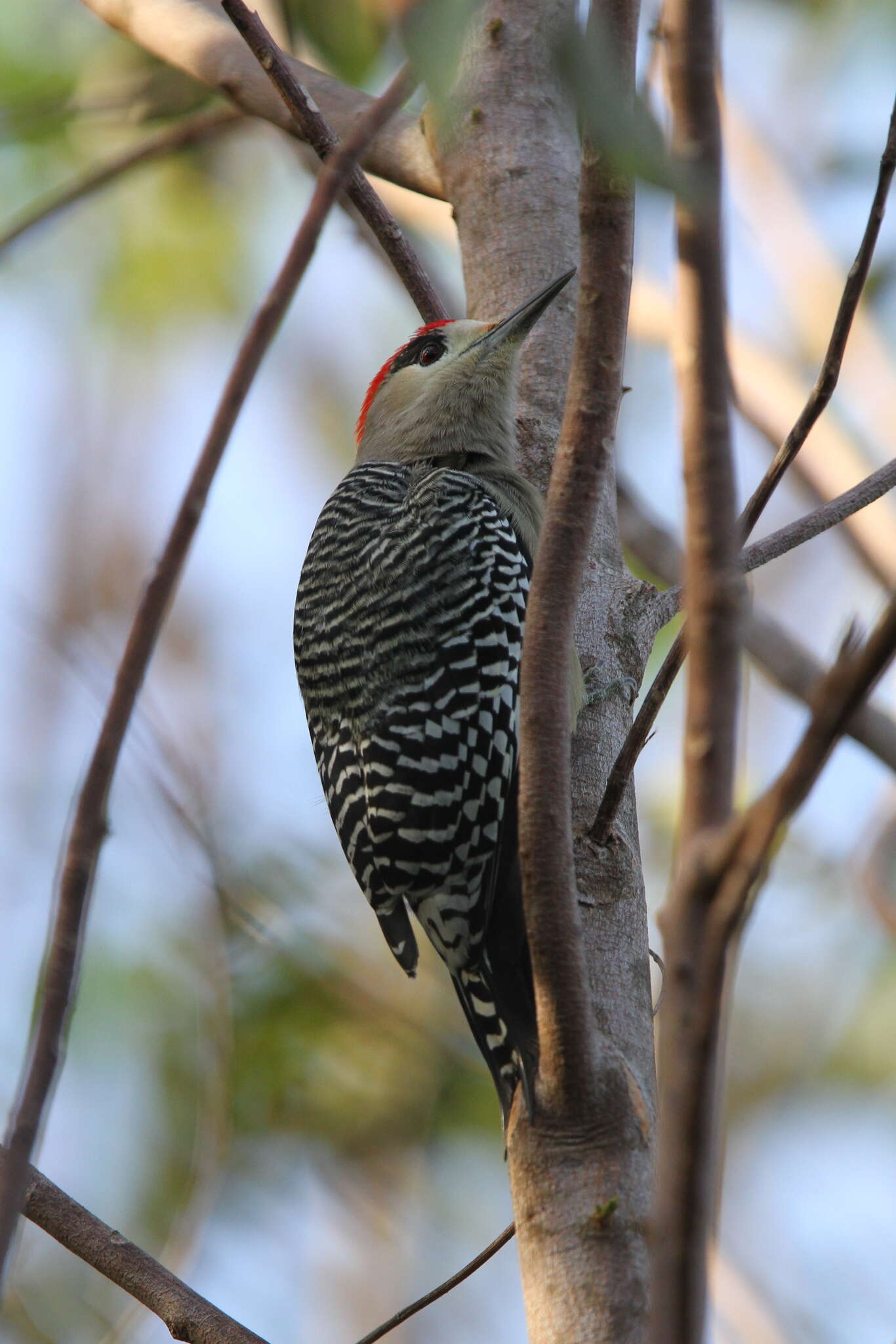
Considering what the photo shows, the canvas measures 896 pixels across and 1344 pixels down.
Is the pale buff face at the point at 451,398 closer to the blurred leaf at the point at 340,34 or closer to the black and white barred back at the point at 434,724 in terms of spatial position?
the black and white barred back at the point at 434,724

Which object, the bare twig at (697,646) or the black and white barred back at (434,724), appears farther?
the black and white barred back at (434,724)

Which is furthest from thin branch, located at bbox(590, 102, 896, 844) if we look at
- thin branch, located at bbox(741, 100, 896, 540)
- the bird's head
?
the bird's head

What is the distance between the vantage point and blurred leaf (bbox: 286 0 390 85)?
4793 millimetres

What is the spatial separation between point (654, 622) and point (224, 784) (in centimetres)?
320

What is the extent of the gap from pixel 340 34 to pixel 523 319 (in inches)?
67.8

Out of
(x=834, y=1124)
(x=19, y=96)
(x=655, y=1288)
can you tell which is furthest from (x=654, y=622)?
(x=834, y=1124)

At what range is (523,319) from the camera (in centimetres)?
390

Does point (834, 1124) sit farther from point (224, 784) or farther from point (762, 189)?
Answer: point (762, 189)

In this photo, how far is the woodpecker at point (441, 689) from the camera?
10.3 ft

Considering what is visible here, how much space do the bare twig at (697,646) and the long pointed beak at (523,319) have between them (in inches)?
101

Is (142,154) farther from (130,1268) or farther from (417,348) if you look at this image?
(130,1268)

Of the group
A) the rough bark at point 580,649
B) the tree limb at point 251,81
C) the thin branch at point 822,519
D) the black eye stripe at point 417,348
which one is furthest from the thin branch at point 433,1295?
the tree limb at point 251,81

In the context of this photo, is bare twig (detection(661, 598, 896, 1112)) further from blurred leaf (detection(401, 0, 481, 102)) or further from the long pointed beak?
the long pointed beak

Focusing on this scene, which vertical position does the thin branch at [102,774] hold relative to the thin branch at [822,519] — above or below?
below
